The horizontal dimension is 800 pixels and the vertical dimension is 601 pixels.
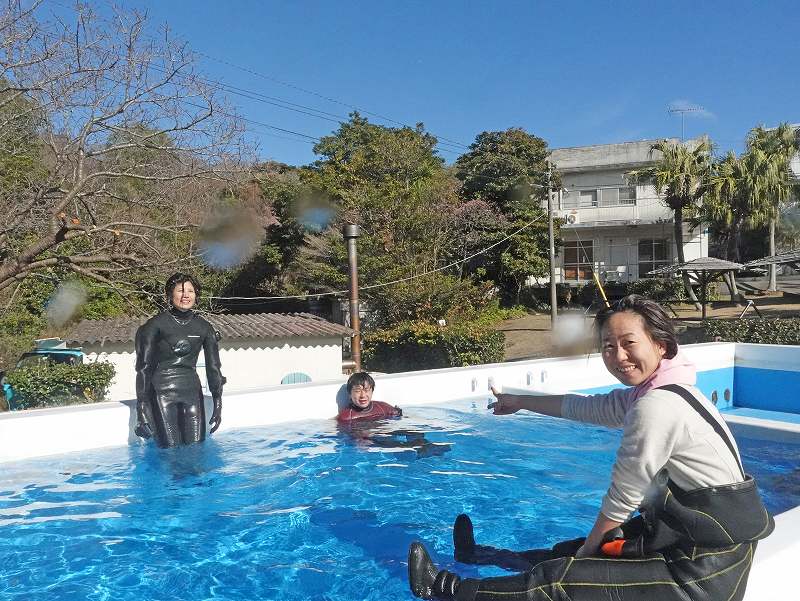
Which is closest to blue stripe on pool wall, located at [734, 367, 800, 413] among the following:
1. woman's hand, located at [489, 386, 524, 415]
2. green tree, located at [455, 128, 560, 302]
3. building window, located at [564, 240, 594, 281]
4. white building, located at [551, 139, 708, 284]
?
woman's hand, located at [489, 386, 524, 415]

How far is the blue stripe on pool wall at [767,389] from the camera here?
30.9 ft

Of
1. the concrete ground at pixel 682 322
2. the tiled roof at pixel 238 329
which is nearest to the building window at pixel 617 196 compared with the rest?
the concrete ground at pixel 682 322

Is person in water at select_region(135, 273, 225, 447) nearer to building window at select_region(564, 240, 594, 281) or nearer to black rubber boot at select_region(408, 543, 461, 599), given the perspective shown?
black rubber boot at select_region(408, 543, 461, 599)

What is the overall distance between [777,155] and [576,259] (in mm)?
8941

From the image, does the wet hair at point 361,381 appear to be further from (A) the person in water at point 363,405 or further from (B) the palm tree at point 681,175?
(B) the palm tree at point 681,175

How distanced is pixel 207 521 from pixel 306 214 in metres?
18.9

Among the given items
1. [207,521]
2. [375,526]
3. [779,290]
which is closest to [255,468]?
[207,521]

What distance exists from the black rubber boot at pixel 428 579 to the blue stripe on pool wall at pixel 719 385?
297 inches

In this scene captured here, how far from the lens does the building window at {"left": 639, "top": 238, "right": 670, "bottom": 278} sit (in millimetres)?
28672

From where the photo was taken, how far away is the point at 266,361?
46.2 ft

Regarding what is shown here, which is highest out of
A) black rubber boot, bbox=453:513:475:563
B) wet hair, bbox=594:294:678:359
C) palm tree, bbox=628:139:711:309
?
palm tree, bbox=628:139:711:309

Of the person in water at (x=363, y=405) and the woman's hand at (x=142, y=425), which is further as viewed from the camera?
the person in water at (x=363, y=405)

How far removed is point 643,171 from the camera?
2441cm

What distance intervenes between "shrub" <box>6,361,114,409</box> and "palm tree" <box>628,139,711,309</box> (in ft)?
66.0
